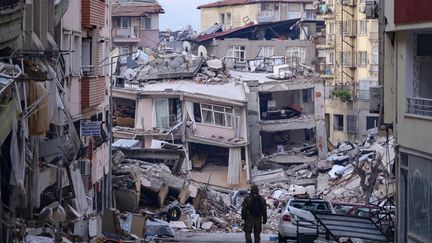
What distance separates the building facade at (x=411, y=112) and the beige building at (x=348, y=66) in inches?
1960

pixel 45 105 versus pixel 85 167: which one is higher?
pixel 45 105

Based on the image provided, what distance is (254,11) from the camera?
96.1m

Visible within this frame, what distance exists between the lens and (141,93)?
200 feet

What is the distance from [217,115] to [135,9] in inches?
921

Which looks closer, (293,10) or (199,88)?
(199,88)

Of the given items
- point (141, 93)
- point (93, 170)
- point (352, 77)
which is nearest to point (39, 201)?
point (93, 170)

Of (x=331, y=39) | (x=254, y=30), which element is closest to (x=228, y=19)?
(x=254, y=30)

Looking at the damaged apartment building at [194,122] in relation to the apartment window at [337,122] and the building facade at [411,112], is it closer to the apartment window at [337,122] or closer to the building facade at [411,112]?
the apartment window at [337,122]

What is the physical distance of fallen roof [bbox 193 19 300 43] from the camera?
83688 mm

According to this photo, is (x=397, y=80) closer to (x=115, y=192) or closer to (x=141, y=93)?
(x=115, y=192)

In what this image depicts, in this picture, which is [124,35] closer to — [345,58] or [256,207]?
[345,58]

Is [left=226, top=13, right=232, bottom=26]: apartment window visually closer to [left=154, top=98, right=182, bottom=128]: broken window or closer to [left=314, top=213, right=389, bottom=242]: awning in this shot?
[left=154, top=98, right=182, bottom=128]: broken window

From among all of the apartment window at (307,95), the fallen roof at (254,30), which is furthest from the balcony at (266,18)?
the apartment window at (307,95)

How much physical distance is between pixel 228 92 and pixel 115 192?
18.9 metres
